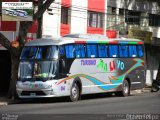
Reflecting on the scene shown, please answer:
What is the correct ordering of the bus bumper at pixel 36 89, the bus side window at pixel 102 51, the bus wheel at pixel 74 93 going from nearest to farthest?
1. the bus bumper at pixel 36 89
2. the bus wheel at pixel 74 93
3. the bus side window at pixel 102 51

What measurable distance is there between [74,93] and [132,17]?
18936 mm

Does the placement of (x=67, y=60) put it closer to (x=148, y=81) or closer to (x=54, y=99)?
(x=54, y=99)

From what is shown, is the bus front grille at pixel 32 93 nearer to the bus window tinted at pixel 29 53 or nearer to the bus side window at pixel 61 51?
the bus window tinted at pixel 29 53

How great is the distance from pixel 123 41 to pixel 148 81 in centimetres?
1787

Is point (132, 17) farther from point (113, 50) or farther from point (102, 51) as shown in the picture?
point (102, 51)

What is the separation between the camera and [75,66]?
26.9 metres

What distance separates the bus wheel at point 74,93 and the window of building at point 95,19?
12.7 metres

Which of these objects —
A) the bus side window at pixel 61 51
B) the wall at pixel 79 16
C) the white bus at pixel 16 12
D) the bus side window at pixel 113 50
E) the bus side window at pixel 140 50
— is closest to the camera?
the white bus at pixel 16 12

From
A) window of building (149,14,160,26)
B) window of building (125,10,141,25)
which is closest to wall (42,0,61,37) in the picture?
window of building (125,10,141,25)

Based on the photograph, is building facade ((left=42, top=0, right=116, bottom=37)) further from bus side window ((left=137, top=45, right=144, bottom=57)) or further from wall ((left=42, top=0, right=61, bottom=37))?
bus side window ((left=137, top=45, right=144, bottom=57))

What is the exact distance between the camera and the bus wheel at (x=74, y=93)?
87.6 ft

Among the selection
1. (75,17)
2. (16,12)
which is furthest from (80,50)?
(75,17)

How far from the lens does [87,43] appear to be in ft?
92.0

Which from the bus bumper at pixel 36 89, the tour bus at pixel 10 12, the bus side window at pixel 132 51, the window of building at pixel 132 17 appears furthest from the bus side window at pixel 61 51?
the window of building at pixel 132 17
